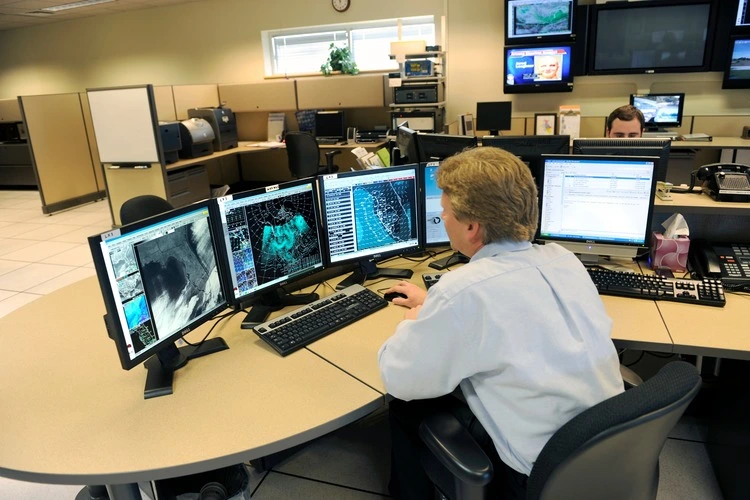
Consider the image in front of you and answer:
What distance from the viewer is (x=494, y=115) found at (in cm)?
546

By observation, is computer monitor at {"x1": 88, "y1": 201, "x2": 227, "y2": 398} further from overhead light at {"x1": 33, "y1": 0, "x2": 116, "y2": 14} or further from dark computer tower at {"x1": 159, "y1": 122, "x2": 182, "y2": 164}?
overhead light at {"x1": 33, "y1": 0, "x2": 116, "y2": 14}

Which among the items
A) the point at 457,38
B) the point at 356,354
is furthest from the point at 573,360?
the point at 457,38

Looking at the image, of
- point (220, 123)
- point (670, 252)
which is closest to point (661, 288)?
point (670, 252)

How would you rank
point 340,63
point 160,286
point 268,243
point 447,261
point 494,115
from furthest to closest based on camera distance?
point 340,63
point 494,115
point 447,261
point 268,243
point 160,286

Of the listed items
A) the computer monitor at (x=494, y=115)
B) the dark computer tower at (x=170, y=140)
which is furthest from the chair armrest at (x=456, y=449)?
the computer monitor at (x=494, y=115)

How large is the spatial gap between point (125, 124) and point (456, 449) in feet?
15.8

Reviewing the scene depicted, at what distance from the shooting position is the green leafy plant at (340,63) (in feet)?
20.6

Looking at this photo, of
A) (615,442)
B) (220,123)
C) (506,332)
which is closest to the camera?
(615,442)

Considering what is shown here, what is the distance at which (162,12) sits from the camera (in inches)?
304

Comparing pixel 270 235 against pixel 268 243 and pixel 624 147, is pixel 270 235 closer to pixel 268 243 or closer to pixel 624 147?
pixel 268 243

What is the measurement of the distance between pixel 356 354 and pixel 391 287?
0.44 m

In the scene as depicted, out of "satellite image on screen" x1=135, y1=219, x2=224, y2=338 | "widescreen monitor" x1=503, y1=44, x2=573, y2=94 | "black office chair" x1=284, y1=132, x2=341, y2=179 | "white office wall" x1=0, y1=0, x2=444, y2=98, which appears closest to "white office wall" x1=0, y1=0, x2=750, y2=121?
"white office wall" x1=0, y1=0, x2=444, y2=98

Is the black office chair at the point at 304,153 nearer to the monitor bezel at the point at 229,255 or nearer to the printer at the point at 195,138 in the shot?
the printer at the point at 195,138

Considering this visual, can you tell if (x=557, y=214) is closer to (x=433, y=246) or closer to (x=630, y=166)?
(x=630, y=166)
